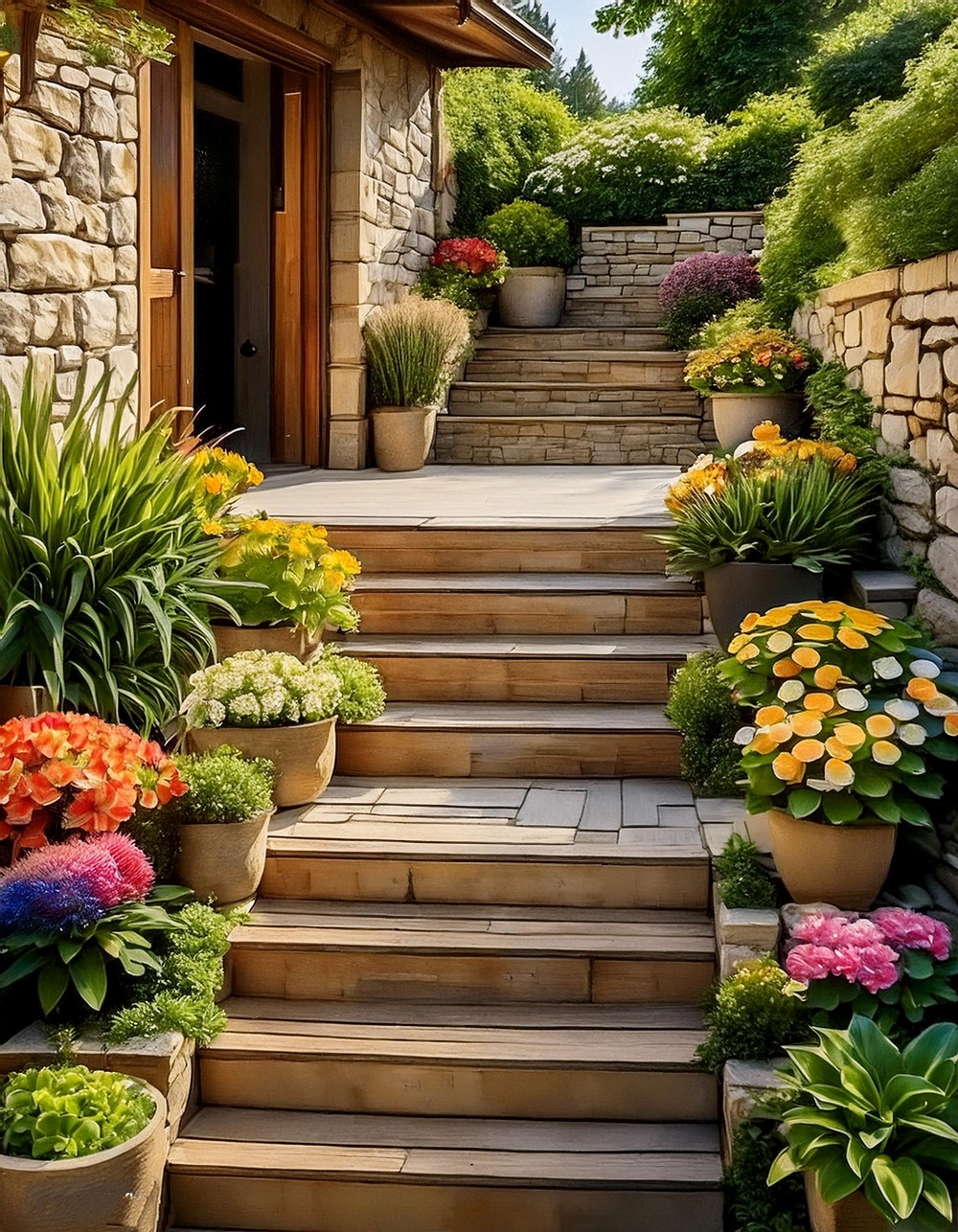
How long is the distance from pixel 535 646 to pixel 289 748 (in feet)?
4.05

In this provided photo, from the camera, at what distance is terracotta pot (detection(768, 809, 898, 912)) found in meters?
3.54

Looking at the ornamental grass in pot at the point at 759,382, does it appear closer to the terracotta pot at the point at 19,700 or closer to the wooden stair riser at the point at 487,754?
the wooden stair riser at the point at 487,754

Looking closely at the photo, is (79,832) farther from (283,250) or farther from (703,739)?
(283,250)

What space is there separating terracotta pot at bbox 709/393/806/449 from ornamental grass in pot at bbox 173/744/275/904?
4.21 metres

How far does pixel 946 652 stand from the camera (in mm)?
4258

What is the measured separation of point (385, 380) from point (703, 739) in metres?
Answer: 4.65

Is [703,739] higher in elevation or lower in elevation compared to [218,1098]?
higher

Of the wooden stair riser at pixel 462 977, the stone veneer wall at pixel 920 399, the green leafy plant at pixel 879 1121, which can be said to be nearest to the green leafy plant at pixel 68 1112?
the wooden stair riser at pixel 462 977

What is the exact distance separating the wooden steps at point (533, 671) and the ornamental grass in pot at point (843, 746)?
1.03 metres

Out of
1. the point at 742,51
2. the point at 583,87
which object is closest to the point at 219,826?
the point at 742,51

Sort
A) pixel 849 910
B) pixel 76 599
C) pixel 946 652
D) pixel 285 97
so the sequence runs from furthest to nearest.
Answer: pixel 285 97 → pixel 946 652 → pixel 76 599 → pixel 849 910

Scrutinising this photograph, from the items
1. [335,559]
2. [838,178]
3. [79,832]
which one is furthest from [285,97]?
[79,832]

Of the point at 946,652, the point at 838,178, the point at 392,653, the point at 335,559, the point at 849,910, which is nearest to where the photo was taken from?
the point at 849,910

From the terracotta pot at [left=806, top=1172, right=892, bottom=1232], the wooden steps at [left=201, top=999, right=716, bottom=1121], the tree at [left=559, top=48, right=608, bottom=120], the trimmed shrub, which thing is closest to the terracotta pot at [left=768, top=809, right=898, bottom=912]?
the wooden steps at [left=201, top=999, right=716, bottom=1121]
